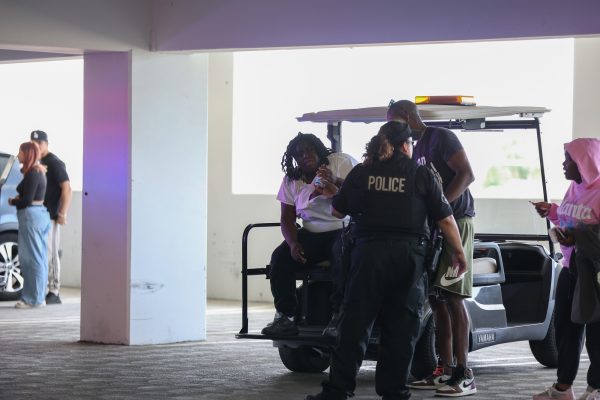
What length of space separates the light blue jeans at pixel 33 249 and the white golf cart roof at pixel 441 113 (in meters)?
5.42

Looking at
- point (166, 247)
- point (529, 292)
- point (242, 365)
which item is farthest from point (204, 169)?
point (529, 292)

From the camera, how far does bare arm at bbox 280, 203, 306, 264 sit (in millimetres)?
8805

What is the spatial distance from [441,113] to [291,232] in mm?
1557

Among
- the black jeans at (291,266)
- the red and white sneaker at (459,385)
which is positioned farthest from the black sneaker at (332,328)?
the red and white sneaker at (459,385)

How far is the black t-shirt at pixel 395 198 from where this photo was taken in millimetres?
7441

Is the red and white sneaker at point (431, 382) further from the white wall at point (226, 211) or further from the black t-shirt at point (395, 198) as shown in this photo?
the white wall at point (226, 211)

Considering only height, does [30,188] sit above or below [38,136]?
below

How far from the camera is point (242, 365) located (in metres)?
9.90

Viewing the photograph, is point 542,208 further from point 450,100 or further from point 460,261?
point 450,100

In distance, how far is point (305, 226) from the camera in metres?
9.06

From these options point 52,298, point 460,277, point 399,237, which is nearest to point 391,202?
point 399,237

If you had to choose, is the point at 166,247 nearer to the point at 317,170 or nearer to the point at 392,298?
the point at 317,170

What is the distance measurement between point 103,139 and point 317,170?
9.35 feet

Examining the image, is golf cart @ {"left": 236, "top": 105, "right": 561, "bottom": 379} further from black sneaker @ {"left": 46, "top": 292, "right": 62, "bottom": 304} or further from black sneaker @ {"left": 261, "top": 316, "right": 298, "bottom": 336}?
black sneaker @ {"left": 46, "top": 292, "right": 62, "bottom": 304}
